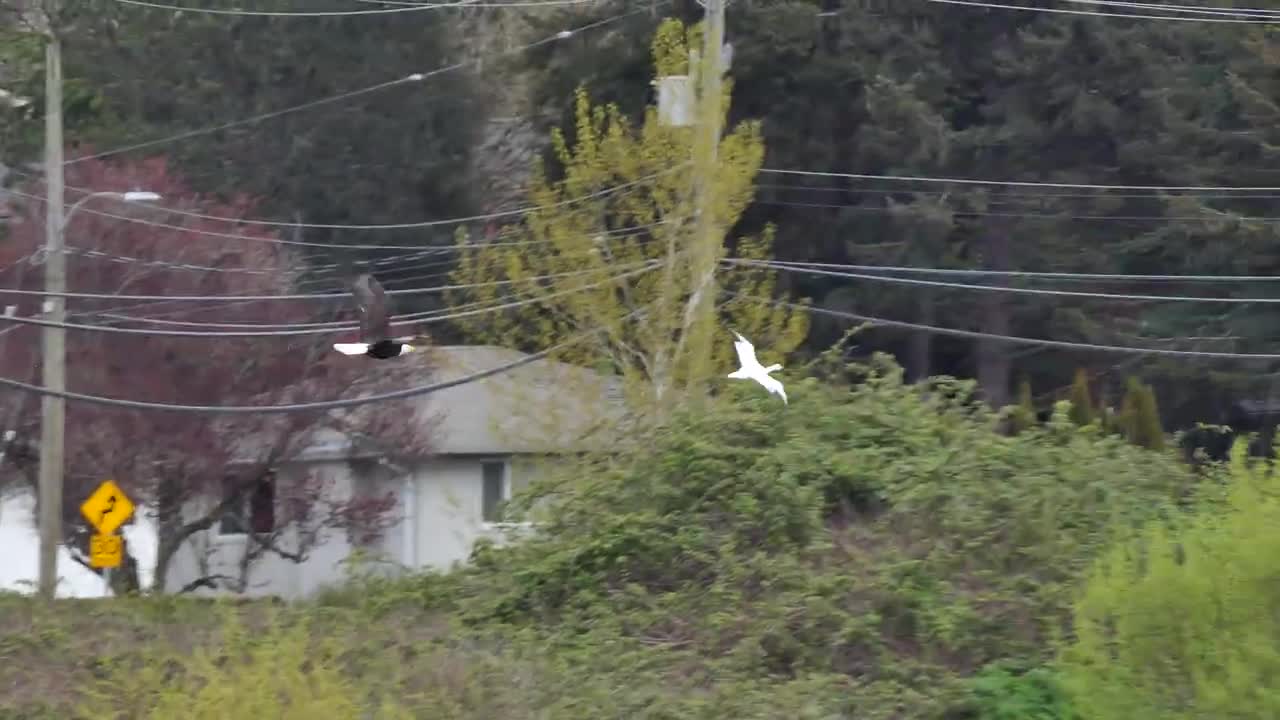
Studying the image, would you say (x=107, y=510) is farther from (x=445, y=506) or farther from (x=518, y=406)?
(x=445, y=506)

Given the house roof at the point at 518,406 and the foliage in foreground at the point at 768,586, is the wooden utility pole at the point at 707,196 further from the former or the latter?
the foliage in foreground at the point at 768,586

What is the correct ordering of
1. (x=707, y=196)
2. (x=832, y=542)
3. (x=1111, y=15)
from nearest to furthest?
(x=832, y=542), (x=707, y=196), (x=1111, y=15)

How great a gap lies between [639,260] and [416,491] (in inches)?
304

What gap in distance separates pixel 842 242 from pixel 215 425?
1627 cm

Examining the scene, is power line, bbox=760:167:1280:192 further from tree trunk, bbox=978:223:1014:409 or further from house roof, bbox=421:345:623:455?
house roof, bbox=421:345:623:455

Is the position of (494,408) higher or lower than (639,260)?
lower

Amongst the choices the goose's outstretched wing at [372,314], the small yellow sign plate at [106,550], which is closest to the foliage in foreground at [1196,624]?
the goose's outstretched wing at [372,314]

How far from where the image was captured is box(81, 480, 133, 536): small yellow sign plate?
2062 cm

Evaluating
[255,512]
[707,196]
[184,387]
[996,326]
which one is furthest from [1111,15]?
[184,387]

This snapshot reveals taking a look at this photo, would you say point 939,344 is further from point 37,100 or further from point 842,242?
point 37,100

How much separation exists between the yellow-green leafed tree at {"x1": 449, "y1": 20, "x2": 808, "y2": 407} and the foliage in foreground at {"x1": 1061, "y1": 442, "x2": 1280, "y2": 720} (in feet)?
35.4

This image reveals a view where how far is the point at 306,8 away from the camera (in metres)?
39.0

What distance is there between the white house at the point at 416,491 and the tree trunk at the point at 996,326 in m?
10.2

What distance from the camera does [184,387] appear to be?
2353cm
